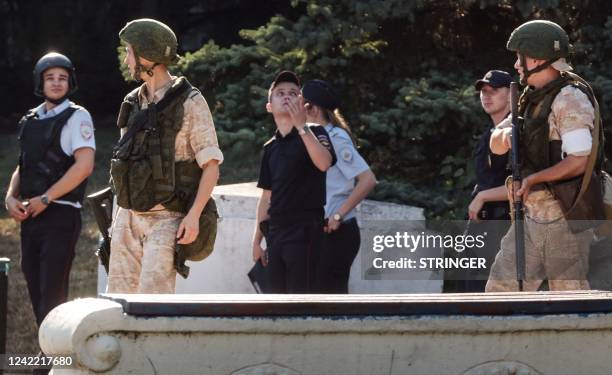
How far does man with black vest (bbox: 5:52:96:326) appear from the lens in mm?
8062

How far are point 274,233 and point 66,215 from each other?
1278 millimetres

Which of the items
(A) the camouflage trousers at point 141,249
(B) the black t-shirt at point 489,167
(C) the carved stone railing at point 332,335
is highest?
(B) the black t-shirt at point 489,167

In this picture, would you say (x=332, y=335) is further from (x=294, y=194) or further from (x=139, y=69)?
(x=294, y=194)

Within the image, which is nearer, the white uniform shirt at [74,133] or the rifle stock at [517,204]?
the rifle stock at [517,204]

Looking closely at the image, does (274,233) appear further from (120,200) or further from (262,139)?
(262,139)

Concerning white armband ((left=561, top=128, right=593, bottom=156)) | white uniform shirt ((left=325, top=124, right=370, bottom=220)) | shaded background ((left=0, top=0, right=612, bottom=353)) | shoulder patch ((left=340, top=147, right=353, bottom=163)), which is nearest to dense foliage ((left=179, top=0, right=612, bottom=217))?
shaded background ((left=0, top=0, right=612, bottom=353))

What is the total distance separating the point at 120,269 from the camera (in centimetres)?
677

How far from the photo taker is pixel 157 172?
262 inches

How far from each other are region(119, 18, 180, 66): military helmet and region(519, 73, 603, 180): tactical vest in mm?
1741

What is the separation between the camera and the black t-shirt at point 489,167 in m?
7.73

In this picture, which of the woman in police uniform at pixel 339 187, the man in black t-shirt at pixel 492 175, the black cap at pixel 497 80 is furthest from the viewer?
the woman in police uniform at pixel 339 187

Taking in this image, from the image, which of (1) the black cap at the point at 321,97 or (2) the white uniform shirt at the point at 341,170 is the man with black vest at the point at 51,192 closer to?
(1) the black cap at the point at 321,97

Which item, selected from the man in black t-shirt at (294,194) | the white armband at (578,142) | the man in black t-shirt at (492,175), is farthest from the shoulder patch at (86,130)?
the white armband at (578,142)

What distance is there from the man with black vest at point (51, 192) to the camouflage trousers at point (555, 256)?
2611 millimetres
